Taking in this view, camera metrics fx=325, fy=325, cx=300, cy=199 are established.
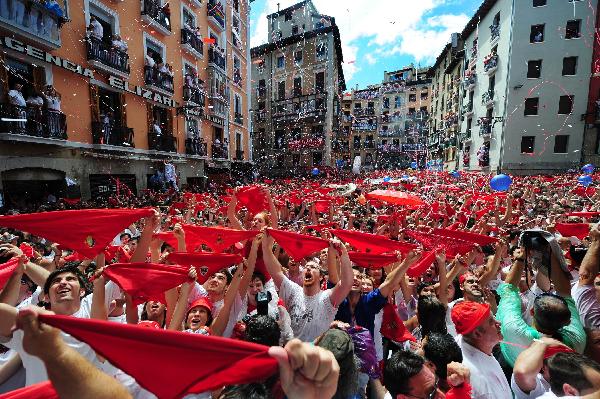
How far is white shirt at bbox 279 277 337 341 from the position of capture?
3.02 m

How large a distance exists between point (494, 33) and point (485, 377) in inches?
1298

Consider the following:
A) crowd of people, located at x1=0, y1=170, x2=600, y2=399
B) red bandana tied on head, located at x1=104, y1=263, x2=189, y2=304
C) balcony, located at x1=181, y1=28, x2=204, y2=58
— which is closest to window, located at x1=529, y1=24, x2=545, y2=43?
balcony, located at x1=181, y1=28, x2=204, y2=58

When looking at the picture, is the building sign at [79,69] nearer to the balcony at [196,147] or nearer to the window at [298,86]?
the balcony at [196,147]

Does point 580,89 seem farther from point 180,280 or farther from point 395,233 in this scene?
point 180,280

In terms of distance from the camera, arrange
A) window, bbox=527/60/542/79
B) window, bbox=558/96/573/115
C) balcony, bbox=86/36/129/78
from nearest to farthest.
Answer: balcony, bbox=86/36/129/78 < window, bbox=558/96/573/115 < window, bbox=527/60/542/79

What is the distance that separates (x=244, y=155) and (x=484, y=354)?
86.4ft

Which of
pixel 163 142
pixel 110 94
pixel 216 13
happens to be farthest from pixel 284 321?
pixel 216 13

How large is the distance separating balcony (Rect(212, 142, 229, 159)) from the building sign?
15.1ft

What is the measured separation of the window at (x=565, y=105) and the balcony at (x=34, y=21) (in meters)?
31.5

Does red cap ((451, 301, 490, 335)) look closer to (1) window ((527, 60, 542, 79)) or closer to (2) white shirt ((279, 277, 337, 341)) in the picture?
(2) white shirt ((279, 277, 337, 341))

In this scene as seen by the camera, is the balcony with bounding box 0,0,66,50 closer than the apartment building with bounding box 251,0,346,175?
Yes

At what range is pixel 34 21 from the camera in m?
10.3

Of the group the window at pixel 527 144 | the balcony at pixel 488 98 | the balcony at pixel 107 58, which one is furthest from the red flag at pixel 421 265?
the balcony at pixel 488 98

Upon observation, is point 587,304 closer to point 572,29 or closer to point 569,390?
point 569,390
